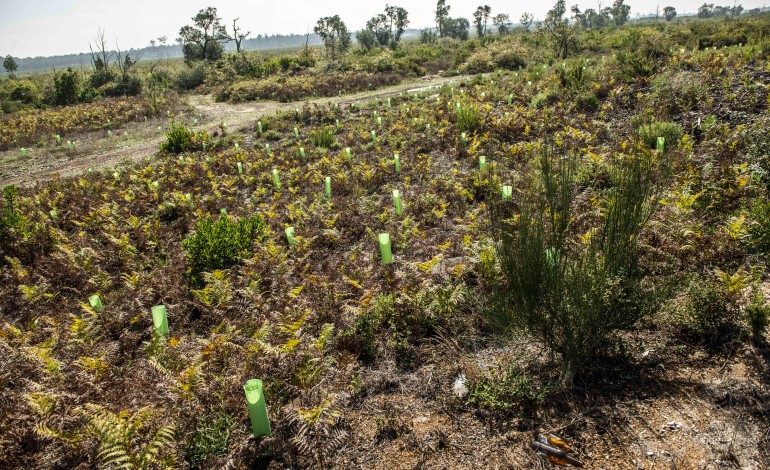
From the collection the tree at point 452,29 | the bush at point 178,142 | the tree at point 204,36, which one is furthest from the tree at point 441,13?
the bush at point 178,142

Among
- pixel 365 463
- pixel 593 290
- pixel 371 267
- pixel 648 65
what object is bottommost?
pixel 365 463

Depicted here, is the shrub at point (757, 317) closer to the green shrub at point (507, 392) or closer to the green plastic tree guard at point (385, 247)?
the green shrub at point (507, 392)

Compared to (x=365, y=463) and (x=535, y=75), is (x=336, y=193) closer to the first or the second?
(x=365, y=463)

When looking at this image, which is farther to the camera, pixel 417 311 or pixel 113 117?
pixel 113 117

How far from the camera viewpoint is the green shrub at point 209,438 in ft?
8.52

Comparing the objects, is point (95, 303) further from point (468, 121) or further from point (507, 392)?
point (468, 121)

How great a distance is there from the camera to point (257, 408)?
2594 mm

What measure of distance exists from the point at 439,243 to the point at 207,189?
5325mm

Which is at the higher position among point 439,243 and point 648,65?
point 648,65

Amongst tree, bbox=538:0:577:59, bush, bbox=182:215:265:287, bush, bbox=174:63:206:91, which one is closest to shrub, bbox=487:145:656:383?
bush, bbox=182:215:265:287

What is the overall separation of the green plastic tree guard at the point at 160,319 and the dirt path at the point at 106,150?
28.5 feet

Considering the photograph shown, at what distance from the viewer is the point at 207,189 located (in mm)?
8344

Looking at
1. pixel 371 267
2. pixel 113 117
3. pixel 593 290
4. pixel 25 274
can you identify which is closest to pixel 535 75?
pixel 371 267

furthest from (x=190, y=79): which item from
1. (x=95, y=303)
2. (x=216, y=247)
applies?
(x=95, y=303)
